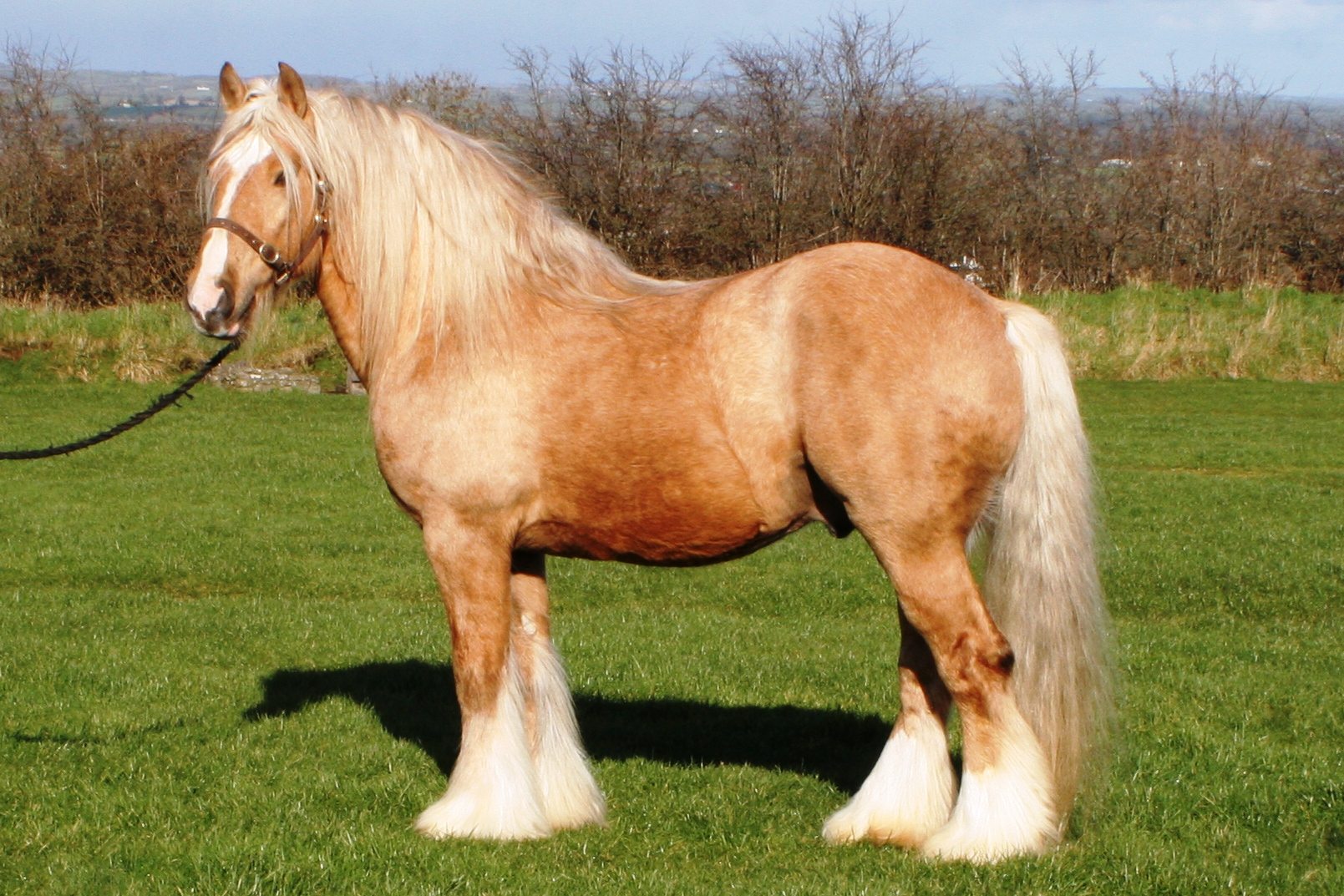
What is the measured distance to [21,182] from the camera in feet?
73.7

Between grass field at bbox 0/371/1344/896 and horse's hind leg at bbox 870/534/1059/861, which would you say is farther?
grass field at bbox 0/371/1344/896

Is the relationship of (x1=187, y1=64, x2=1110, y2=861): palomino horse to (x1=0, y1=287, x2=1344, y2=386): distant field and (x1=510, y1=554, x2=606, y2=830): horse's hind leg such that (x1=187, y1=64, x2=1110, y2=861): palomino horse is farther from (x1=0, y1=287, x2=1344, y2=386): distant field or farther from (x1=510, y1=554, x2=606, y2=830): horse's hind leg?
(x1=0, y1=287, x2=1344, y2=386): distant field

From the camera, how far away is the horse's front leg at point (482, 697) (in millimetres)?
4430

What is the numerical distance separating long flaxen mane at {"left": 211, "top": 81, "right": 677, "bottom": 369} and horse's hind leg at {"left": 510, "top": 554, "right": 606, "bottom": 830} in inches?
37.1

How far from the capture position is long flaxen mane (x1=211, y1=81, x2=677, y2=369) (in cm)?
449

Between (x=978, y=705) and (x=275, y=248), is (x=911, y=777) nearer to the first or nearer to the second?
(x=978, y=705)

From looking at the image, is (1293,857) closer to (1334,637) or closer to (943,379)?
(943,379)

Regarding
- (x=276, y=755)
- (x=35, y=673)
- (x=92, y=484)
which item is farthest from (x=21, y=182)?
(x=276, y=755)

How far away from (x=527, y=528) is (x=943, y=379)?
1.46 m

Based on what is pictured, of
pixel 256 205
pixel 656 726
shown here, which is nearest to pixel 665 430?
pixel 256 205

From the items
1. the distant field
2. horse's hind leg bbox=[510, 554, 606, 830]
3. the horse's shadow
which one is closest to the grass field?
the horse's shadow

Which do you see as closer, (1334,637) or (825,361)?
(825,361)

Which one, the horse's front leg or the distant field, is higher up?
the horse's front leg

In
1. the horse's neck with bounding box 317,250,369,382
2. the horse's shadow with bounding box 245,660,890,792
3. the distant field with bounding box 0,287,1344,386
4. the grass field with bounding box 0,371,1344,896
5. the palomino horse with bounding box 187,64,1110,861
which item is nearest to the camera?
the palomino horse with bounding box 187,64,1110,861
